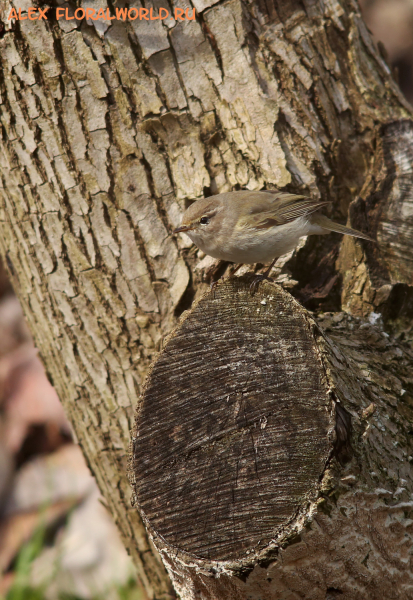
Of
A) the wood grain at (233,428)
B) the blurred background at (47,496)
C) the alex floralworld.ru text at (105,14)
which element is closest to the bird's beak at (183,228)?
the wood grain at (233,428)

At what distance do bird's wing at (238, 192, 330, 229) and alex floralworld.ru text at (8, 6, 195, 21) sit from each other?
1136 mm

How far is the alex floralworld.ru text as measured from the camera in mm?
2781

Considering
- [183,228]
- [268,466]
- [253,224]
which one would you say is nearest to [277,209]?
[253,224]

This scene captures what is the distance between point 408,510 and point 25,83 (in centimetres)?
293

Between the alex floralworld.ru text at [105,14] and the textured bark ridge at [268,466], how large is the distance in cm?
174

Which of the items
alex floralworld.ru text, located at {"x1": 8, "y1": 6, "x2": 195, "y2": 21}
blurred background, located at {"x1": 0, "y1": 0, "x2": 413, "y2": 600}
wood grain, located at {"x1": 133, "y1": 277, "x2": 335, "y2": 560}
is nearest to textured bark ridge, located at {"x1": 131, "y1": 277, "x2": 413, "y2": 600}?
wood grain, located at {"x1": 133, "y1": 277, "x2": 335, "y2": 560}

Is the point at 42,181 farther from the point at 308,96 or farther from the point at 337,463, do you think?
the point at 337,463

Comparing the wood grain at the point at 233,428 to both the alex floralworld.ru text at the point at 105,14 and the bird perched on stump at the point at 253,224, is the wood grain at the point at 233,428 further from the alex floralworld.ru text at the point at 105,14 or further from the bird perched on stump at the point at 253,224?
the alex floralworld.ru text at the point at 105,14

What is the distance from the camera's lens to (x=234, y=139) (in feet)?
9.95

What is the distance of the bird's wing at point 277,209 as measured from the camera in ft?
9.99

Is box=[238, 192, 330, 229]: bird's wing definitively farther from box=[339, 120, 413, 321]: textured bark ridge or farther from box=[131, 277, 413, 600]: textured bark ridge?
box=[131, 277, 413, 600]: textured bark ridge

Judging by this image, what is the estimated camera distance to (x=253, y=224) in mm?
3117

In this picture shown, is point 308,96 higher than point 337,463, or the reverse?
point 308,96

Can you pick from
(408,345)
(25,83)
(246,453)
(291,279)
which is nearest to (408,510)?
(246,453)
